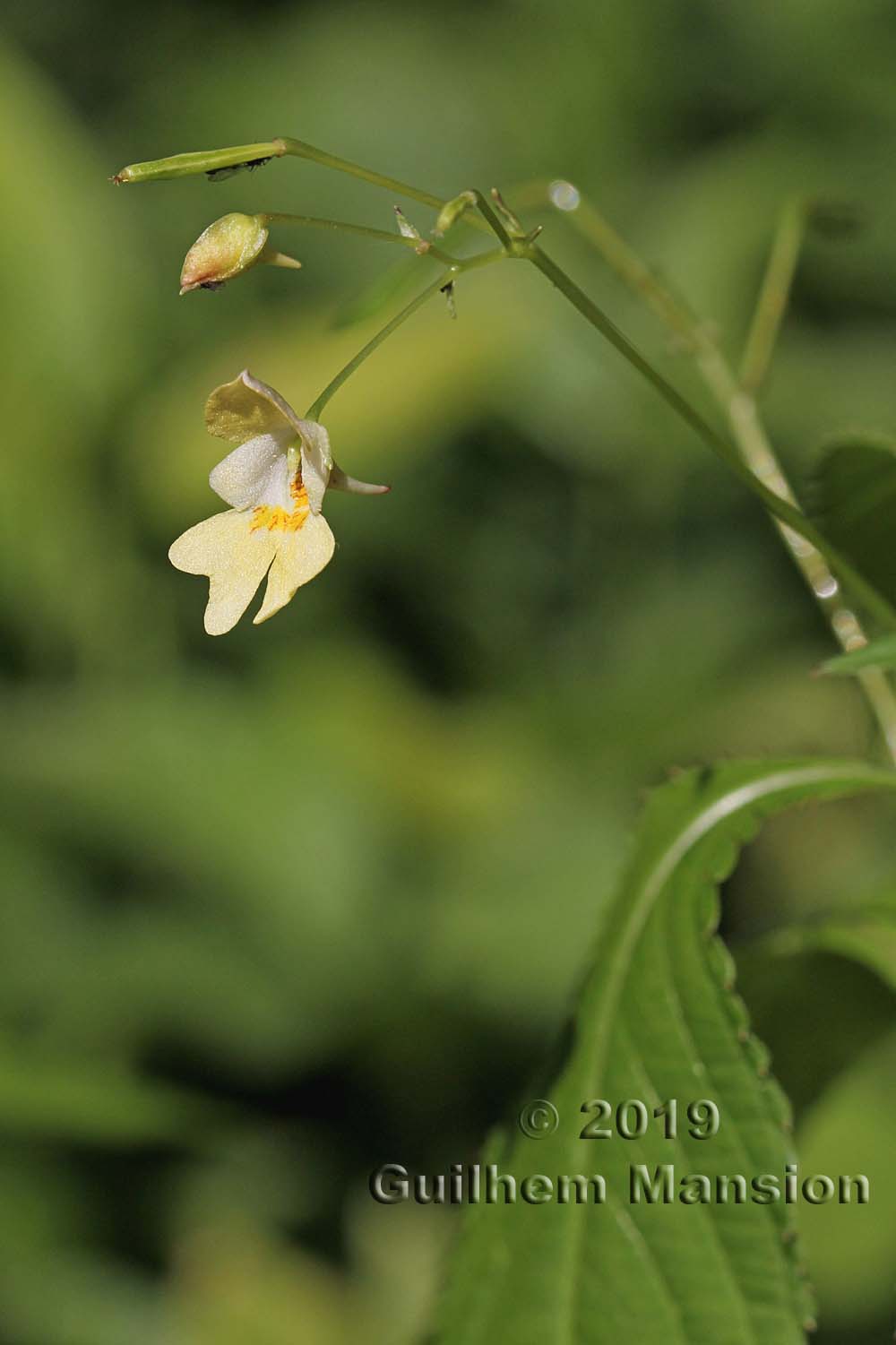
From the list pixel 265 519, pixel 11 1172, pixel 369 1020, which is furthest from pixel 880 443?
pixel 11 1172

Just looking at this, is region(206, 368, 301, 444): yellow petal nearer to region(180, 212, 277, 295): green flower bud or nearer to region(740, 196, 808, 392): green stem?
region(180, 212, 277, 295): green flower bud

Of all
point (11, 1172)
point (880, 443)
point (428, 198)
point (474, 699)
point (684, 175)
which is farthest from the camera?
point (684, 175)

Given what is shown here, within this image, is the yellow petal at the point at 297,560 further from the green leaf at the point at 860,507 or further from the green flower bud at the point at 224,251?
the green leaf at the point at 860,507

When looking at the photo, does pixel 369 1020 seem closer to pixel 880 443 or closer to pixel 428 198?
pixel 880 443

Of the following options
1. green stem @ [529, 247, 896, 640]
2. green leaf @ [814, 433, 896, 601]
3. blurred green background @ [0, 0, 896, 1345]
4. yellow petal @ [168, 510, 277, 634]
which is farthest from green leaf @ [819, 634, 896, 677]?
blurred green background @ [0, 0, 896, 1345]

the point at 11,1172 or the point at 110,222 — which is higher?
the point at 110,222

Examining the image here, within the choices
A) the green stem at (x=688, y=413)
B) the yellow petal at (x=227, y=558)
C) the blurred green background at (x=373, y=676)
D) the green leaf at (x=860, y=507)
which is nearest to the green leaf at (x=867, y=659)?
the green stem at (x=688, y=413)

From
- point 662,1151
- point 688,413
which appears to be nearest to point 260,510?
point 688,413

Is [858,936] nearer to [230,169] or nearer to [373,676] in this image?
[230,169]
